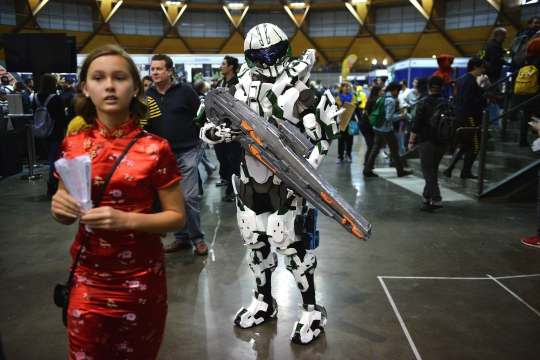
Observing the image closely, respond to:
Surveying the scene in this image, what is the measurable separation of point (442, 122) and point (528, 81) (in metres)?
1.93

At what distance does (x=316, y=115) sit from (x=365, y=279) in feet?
5.80

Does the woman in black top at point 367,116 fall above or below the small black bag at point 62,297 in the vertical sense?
above

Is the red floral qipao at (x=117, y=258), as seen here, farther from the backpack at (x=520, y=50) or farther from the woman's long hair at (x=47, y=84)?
the backpack at (x=520, y=50)

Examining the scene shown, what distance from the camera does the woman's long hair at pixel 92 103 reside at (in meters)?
1.54

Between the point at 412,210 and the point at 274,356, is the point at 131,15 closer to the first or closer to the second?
the point at 412,210

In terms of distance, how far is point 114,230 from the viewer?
147cm

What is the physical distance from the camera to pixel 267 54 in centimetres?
269

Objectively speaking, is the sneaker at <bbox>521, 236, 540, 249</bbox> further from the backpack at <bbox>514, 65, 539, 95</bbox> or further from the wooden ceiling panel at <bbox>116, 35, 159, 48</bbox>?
the wooden ceiling panel at <bbox>116, 35, 159, 48</bbox>

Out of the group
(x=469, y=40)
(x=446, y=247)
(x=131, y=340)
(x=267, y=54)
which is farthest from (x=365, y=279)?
(x=469, y=40)

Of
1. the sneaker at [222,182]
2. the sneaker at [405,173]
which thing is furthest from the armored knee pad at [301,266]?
the sneaker at [405,173]

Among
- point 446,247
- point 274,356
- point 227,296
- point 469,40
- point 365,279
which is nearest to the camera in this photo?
point 274,356

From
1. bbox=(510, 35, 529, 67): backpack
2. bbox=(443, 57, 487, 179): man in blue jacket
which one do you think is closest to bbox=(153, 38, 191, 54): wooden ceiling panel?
bbox=(510, 35, 529, 67): backpack

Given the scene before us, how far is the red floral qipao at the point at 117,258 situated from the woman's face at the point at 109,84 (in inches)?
3.4

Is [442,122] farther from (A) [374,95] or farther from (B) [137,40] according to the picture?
(B) [137,40]
